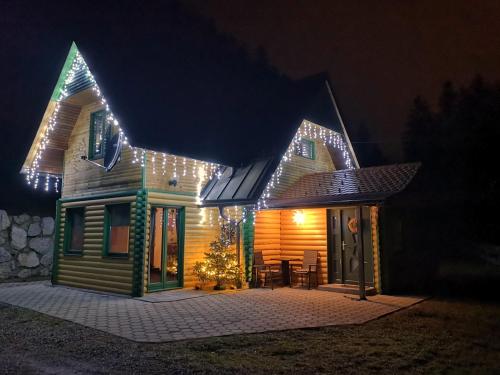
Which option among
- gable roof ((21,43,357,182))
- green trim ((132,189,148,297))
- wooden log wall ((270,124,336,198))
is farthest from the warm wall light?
green trim ((132,189,148,297))

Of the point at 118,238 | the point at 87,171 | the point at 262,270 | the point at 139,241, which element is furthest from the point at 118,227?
the point at 262,270

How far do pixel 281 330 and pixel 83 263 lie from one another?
7.51 metres

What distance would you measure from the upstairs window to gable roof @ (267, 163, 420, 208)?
1.15 m

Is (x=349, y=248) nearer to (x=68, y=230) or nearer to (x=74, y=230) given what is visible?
(x=74, y=230)

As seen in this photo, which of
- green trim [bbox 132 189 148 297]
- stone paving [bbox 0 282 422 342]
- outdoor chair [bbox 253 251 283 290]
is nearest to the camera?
stone paving [bbox 0 282 422 342]

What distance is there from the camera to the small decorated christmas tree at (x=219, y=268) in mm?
10618

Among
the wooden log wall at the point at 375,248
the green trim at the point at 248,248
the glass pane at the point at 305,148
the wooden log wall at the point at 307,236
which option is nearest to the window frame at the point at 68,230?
the green trim at the point at 248,248

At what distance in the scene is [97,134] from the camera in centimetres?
1171

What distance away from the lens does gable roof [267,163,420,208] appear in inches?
386

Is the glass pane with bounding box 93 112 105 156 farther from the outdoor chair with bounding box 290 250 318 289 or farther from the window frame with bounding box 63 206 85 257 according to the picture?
the outdoor chair with bounding box 290 250 318 289

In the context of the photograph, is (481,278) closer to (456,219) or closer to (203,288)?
(203,288)

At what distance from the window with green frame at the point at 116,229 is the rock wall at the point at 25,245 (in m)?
4.49

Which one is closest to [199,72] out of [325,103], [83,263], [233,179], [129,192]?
[325,103]

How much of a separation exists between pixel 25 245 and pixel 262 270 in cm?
842
